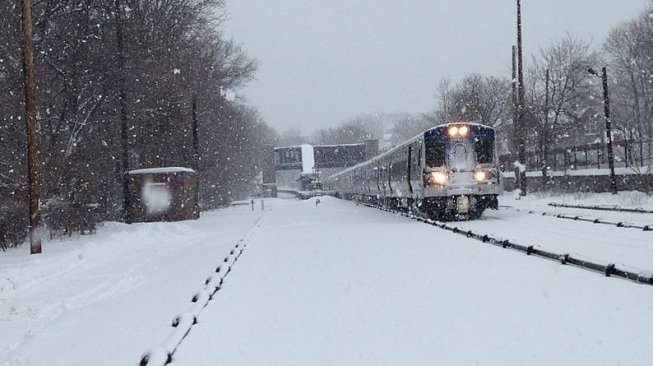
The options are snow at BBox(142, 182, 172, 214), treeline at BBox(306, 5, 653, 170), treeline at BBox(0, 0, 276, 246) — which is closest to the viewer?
treeline at BBox(0, 0, 276, 246)

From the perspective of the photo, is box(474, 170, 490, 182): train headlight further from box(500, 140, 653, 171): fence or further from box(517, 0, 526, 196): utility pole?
box(517, 0, 526, 196): utility pole

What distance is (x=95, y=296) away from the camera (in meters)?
8.83

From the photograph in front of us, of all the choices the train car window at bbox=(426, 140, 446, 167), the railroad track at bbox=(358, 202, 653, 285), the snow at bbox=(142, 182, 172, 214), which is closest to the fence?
the train car window at bbox=(426, 140, 446, 167)

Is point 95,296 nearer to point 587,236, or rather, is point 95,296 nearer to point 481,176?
point 587,236

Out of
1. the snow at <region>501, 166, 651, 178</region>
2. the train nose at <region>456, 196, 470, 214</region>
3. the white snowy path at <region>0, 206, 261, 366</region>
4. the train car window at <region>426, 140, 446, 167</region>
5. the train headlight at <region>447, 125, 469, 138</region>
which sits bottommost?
the white snowy path at <region>0, 206, 261, 366</region>

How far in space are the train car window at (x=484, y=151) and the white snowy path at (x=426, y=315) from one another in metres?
10.9

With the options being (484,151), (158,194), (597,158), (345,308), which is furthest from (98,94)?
(597,158)

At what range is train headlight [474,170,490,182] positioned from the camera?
804 inches

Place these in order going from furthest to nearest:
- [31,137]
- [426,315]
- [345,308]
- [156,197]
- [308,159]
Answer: [308,159]
[156,197]
[31,137]
[345,308]
[426,315]

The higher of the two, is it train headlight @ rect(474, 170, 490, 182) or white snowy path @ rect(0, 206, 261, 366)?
train headlight @ rect(474, 170, 490, 182)

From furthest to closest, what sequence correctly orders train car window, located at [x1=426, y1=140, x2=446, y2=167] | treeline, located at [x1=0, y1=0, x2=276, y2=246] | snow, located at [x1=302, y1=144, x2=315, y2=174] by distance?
snow, located at [x1=302, y1=144, x2=315, y2=174], train car window, located at [x1=426, y1=140, x2=446, y2=167], treeline, located at [x1=0, y1=0, x2=276, y2=246]

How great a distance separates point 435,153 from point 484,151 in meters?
1.82

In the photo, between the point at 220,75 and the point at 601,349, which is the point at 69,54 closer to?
the point at 220,75

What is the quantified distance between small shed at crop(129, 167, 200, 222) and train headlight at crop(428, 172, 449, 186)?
38.4ft
